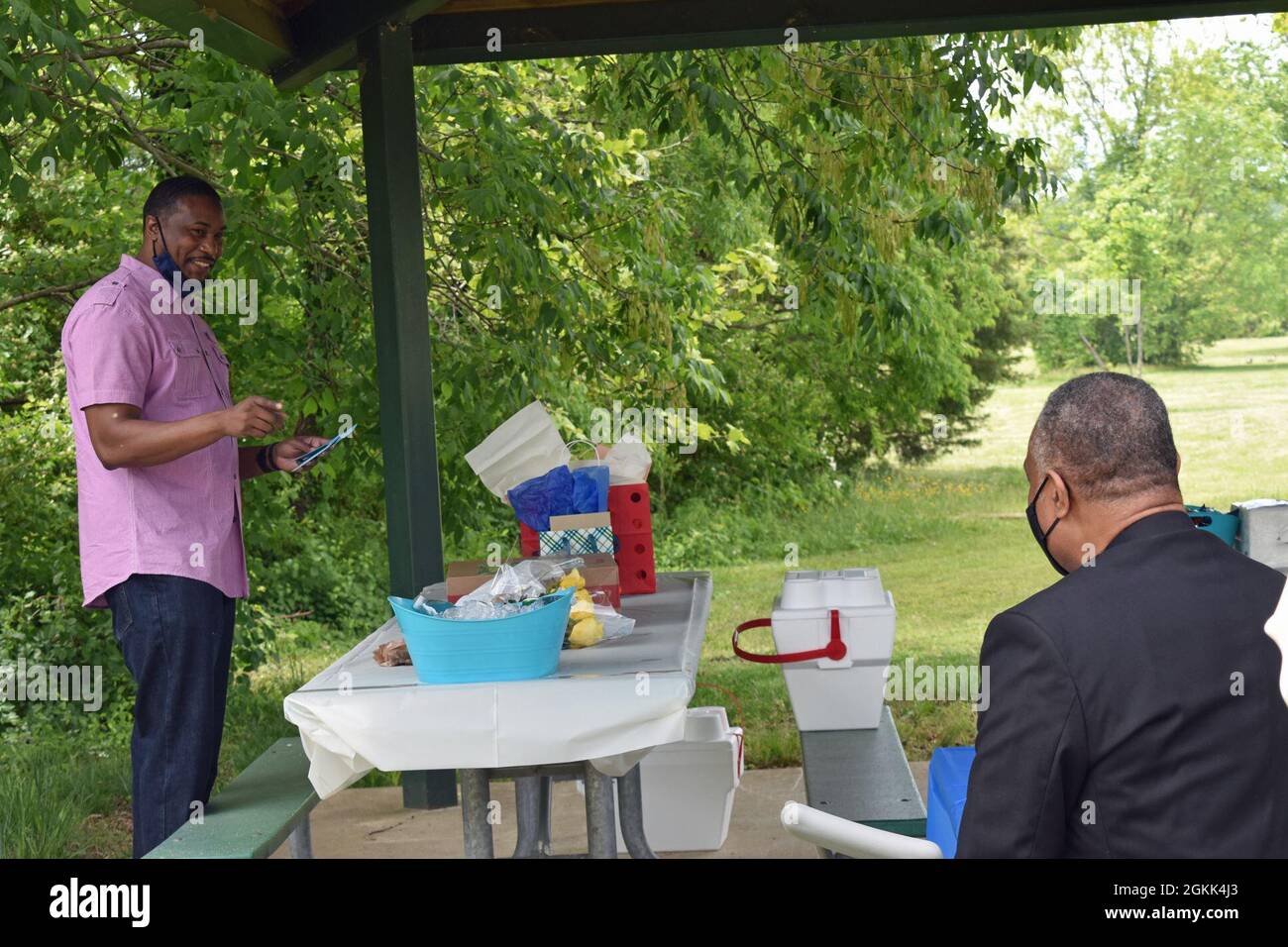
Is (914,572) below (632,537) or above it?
below

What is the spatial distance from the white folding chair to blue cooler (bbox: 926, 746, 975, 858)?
429 mm

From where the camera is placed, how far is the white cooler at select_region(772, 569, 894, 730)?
369 centimetres

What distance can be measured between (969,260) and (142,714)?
1355 centimetres

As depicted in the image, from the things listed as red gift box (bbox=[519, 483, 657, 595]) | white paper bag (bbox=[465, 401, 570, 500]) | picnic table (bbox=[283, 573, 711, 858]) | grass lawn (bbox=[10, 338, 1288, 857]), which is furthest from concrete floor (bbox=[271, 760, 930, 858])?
picnic table (bbox=[283, 573, 711, 858])

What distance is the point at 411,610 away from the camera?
2.46 metres

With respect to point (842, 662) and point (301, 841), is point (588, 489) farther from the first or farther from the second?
point (301, 841)

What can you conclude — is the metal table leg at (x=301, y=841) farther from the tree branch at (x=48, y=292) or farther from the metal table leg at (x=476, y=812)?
the tree branch at (x=48, y=292)

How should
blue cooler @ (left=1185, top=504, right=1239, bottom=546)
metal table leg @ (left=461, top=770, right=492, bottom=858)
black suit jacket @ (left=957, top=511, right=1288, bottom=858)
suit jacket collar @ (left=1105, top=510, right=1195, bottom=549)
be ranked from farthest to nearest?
blue cooler @ (left=1185, top=504, right=1239, bottom=546) < metal table leg @ (left=461, top=770, right=492, bottom=858) < suit jacket collar @ (left=1105, top=510, right=1195, bottom=549) < black suit jacket @ (left=957, top=511, right=1288, bottom=858)

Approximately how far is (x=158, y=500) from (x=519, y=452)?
825 mm

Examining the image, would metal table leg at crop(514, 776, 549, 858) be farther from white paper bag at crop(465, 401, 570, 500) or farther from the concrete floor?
white paper bag at crop(465, 401, 570, 500)

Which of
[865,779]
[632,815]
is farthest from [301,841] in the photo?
[865,779]

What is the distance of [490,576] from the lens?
2.99 metres
